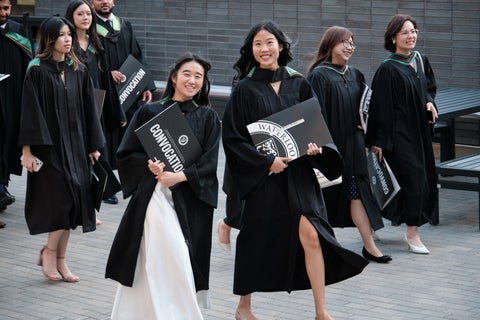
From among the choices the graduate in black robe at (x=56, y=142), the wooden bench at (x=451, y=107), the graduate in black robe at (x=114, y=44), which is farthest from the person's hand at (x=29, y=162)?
the wooden bench at (x=451, y=107)

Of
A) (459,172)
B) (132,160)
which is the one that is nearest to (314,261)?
(132,160)

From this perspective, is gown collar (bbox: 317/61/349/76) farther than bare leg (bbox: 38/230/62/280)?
Yes

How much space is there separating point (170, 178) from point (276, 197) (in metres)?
0.67

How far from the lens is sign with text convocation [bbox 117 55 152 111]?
11.0m

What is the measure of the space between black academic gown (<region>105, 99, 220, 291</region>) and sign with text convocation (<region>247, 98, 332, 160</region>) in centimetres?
28

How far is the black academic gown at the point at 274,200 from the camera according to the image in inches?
264

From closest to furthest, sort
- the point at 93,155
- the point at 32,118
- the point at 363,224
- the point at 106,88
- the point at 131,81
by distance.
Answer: the point at 32,118
the point at 93,155
the point at 363,224
the point at 106,88
the point at 131,81

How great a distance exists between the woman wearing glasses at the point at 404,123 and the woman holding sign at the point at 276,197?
2.13m

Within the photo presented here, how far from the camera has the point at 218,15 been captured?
591 inches

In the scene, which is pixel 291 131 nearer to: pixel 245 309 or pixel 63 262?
pixel 245 309

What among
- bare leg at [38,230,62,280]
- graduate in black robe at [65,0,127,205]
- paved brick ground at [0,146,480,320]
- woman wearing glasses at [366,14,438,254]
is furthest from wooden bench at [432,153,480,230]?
bare leg at [38,230,62,280]

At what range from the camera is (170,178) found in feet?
21.3

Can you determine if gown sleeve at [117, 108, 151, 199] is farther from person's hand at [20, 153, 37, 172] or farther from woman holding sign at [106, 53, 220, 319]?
person's hand at [20, 153, 37, 172]

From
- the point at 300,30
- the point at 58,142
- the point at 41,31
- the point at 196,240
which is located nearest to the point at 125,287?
the point at 196,240
